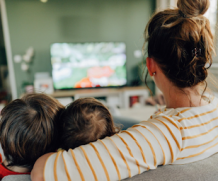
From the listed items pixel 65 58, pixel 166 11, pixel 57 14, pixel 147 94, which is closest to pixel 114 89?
pixel 147 94

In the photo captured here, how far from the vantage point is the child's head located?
703 mm

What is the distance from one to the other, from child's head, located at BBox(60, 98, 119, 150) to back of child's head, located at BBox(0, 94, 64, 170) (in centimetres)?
4

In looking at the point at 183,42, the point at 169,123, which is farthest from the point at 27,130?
the point at 183,42

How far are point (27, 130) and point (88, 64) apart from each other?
9.64ft

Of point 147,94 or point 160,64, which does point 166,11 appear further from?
point 147,94

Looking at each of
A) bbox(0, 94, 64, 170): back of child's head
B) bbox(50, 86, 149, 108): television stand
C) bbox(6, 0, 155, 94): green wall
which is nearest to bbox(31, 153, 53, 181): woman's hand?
bbox(0, 94, 64, 170): back of child's head

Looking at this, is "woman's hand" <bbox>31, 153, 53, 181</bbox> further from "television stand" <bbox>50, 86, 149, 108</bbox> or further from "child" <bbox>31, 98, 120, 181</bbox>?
"television stand" <bbox>50, 86, 149, 108</bbox>

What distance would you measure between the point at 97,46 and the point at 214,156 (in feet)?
9.94

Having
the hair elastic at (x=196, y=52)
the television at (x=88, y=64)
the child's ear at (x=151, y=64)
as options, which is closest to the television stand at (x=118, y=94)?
the television at (x=88, y=64)

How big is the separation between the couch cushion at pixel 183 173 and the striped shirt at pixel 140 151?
0.06ft

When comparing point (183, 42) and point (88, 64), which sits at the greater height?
point (183, 42)

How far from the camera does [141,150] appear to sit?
0.56 meters

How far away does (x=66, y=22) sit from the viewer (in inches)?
141

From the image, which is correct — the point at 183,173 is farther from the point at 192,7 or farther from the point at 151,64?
the point at 192,7
